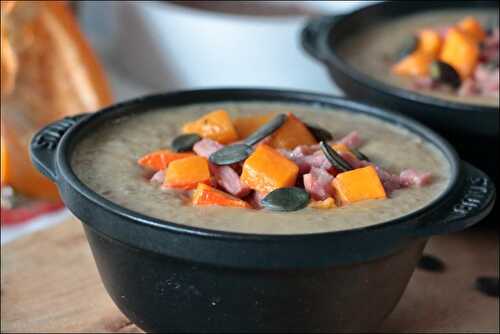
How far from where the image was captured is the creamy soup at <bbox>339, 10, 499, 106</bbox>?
1.83m

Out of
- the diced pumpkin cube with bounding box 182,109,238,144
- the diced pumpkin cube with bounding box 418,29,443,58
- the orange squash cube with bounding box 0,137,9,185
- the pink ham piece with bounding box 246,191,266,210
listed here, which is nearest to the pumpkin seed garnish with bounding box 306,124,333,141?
the diced pumpkin cube with bounding box 182,109,238,144

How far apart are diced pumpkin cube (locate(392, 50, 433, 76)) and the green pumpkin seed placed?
0.16 feet

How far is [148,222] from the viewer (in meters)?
1.17

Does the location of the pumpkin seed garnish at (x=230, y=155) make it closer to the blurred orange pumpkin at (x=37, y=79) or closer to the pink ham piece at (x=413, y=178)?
the pink ham piece at (x=413, y=178)

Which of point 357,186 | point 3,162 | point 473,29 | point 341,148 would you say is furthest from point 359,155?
point 3,162

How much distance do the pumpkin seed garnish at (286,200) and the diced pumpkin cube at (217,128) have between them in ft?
0.72

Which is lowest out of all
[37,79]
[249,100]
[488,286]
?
[488,286]

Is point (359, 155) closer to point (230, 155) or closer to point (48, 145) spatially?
point (230, 155)

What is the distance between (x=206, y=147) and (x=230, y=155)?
7 cm

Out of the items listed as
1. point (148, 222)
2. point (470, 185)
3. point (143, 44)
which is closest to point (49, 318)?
point (148, 222)

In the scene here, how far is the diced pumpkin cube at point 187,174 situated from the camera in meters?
1.32

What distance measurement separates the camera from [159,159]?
1.41 meters

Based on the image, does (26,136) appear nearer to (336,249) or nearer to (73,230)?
(73,230)

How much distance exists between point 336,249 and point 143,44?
1414 mm
